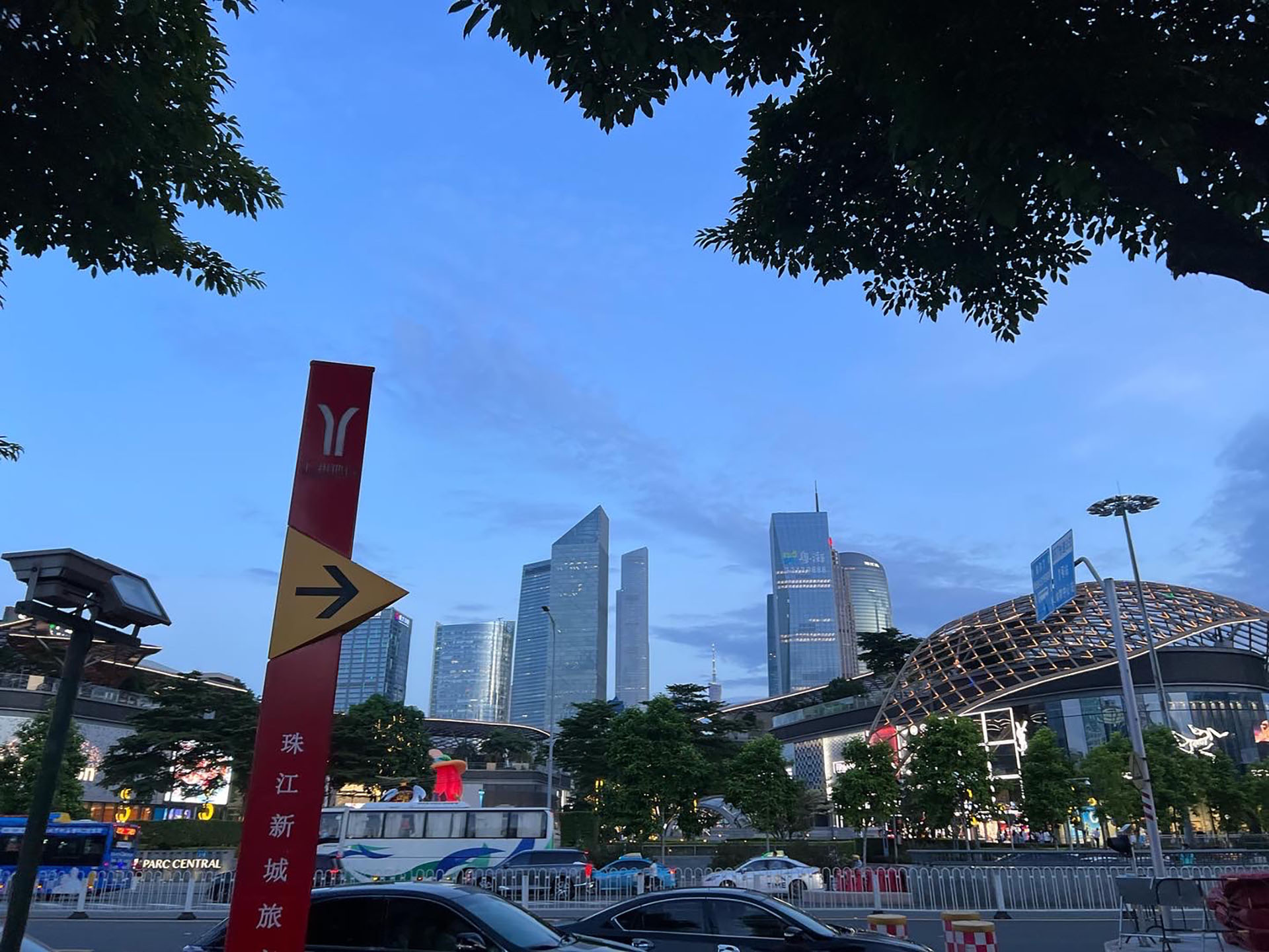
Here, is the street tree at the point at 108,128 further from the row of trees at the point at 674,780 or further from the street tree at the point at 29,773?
the street tree at the point at 29,773

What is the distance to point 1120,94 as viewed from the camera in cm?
759

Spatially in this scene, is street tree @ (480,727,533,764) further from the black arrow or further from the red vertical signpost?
the black arrow

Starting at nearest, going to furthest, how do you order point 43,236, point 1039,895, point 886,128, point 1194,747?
point 43,236
point 886,128
point 1039,895
point 1194,747

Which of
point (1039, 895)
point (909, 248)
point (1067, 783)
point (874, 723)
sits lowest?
point (1039, 895)

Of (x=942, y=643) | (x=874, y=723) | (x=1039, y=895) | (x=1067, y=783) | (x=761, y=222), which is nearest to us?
(x=761, y=222)

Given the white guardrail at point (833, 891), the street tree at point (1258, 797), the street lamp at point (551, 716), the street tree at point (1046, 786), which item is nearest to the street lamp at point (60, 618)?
the white guardrail at point (833, 891)

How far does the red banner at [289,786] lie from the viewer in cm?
414

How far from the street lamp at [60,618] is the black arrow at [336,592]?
2430mm

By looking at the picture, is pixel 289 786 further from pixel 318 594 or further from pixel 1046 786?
pixel 1046 786

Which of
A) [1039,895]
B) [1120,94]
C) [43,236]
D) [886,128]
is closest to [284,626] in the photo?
[43,236]

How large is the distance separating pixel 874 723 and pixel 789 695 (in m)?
45.4

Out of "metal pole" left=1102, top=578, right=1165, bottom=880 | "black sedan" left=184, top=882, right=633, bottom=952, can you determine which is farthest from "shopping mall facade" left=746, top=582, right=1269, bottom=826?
"black sedan" left=184, top=882, right=633, bottom=952

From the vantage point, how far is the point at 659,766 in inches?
1537

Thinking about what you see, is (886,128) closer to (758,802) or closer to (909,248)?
(909,248)
